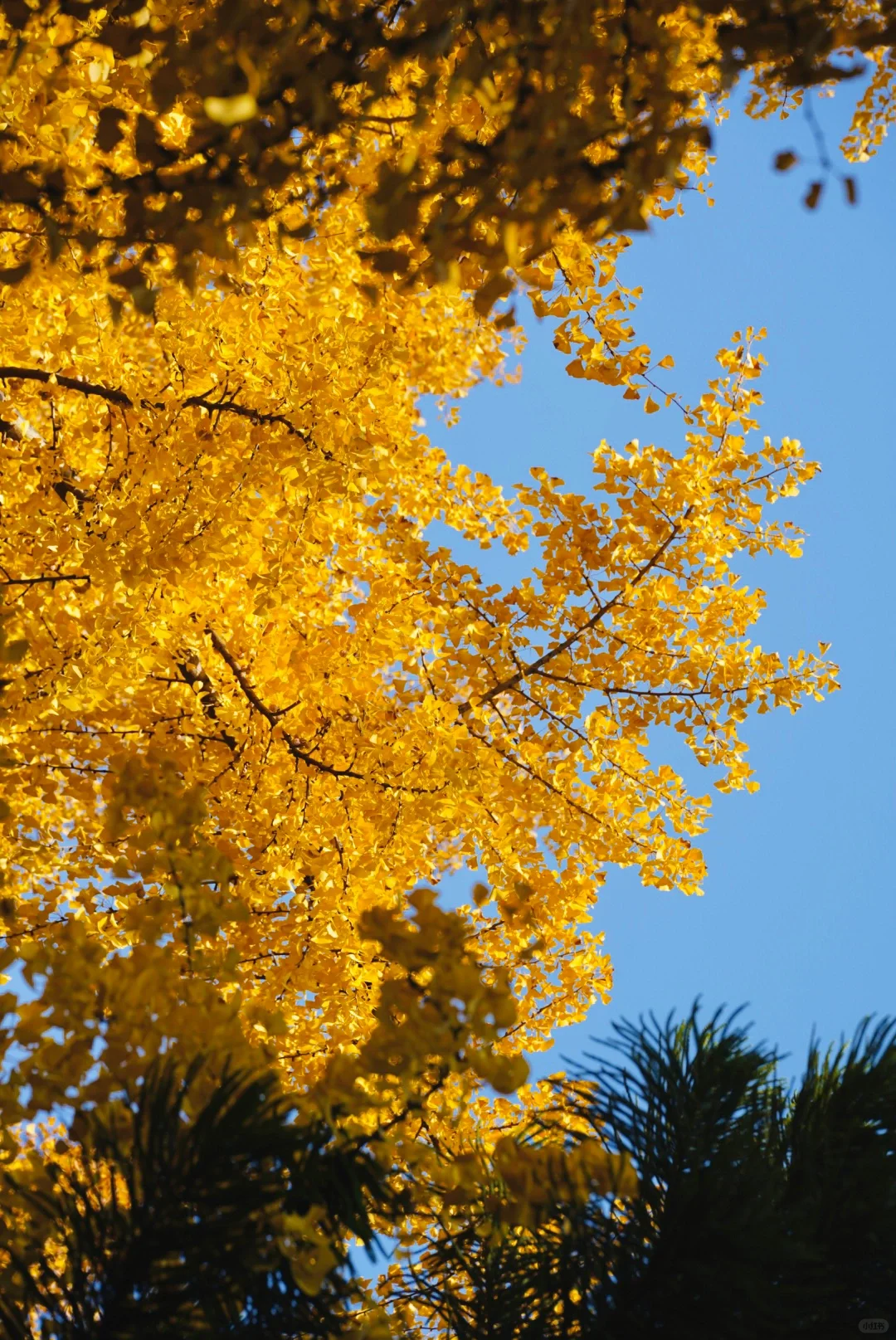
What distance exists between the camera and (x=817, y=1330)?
1.15 metres

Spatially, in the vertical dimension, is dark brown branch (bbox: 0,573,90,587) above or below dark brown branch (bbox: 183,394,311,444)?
below

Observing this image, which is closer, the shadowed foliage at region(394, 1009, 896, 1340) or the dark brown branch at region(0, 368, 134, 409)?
the shadowed foliage at region(394, 1009, 896, 1340)

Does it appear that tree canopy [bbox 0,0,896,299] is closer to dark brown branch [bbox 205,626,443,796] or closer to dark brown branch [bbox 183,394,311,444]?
dark brown branch [bbox 183,394,311,444]

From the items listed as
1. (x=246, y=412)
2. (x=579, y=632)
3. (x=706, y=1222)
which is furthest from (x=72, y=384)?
(x=706, y=1222)

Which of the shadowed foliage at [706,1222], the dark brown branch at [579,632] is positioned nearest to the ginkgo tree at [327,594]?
the dark brown branch at [579,632]

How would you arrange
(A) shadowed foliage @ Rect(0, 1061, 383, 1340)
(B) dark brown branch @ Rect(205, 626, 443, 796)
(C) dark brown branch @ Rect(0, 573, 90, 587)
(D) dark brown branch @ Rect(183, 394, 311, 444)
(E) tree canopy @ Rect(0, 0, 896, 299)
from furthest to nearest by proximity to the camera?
1. (B) dark brown branch @ Rect(205, 626, 443, 796)
2. (D) dark brown branch @ Rect(183, 394, 311, 444)
3. (C) dark brown branch @ Rect(0, 573, 90, 587)
4. (E) tree canopy @ Rect(0, 0, 896, 299)
5. (A) shadowed foliage @ Rect(0, 1061, 383, 1340)

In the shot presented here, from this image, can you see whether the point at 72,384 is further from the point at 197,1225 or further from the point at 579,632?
the point at 197,1225

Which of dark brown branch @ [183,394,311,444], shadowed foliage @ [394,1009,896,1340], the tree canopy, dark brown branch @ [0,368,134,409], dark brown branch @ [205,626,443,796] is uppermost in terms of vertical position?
dark brown branch @ [0,368,134,409]

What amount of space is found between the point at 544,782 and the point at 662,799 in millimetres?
509

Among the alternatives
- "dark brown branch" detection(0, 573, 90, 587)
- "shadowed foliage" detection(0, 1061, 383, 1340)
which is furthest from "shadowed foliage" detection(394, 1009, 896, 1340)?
"dark brown branch" detection(0, 573, 90, 587)

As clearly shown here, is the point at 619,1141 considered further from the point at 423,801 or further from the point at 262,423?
the point at 262,423

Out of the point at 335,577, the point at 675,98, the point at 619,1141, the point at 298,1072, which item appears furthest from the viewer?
the point at 335,577

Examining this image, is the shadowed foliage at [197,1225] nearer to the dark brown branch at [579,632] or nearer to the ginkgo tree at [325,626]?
the ginkgo tree at [325,626]

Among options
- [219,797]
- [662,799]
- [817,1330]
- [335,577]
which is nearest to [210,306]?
[335,577]
